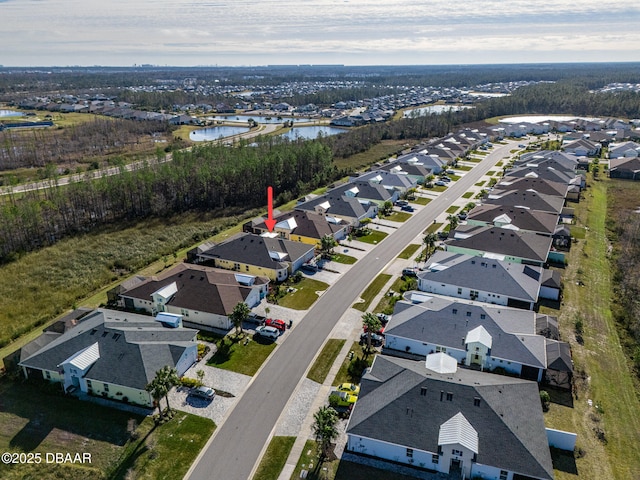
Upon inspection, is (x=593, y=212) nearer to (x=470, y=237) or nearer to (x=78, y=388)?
(x=470, y=237)

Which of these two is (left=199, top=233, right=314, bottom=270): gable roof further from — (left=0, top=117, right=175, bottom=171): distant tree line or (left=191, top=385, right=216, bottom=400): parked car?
(left=0, top=117, right=175, bottom=171): distant tree line

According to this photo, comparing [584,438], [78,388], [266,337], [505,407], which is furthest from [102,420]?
[584,438]

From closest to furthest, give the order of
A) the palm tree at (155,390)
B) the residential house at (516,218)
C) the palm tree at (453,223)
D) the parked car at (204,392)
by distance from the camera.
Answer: the palm tree at (155,390), the parked car at (204,392), the residential house at (516,218), the palm tree at (453,223)

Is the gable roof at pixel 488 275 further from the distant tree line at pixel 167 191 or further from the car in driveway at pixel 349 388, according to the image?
the distant tree line at pixel 167 191

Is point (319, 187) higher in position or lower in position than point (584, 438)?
higher

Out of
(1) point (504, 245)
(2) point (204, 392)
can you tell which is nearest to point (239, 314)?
(2) point (204, 392)

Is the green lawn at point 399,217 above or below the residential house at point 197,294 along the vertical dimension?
above

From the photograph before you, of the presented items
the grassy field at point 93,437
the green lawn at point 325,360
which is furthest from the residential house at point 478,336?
the grassy field at point 93,437

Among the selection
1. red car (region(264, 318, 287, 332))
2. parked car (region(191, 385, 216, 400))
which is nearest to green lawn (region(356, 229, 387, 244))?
red car (region(264, 318, 287, 332))
